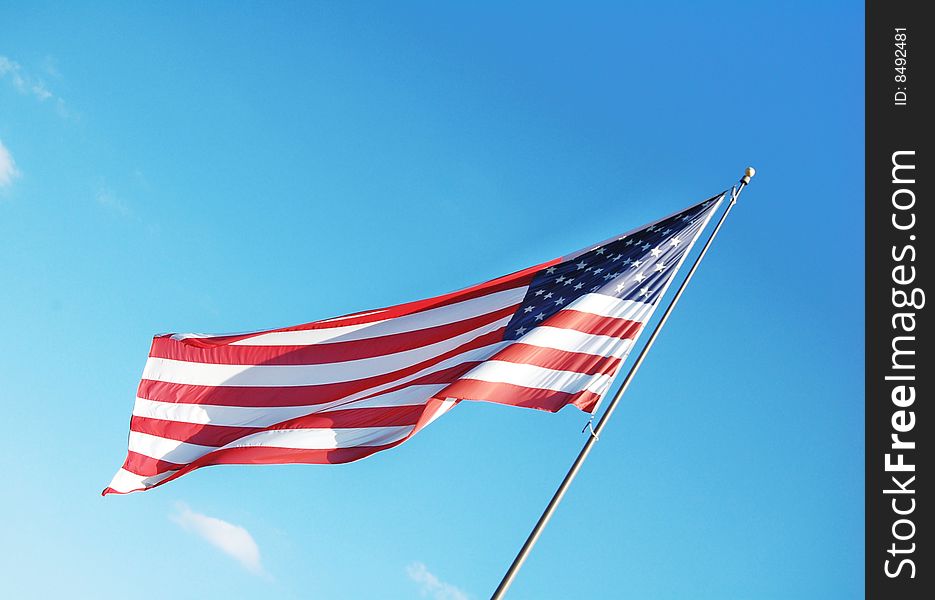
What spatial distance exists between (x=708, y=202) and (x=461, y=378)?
5040 millimetres

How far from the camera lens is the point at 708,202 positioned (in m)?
10.5

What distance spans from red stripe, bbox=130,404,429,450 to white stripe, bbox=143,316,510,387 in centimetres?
65

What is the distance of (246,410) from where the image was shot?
9.63 m

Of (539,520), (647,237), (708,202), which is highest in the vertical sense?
(708,202)

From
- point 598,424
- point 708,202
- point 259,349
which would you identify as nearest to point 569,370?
point 598,424

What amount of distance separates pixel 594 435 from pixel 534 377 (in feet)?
3.98

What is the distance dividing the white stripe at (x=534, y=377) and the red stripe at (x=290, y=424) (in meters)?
0.98

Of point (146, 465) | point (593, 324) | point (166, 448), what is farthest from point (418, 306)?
point (146, 465)

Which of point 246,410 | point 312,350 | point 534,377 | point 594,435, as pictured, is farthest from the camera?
point 312,350

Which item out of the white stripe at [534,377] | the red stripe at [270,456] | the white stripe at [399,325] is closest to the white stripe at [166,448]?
the red stripe at [270,456]

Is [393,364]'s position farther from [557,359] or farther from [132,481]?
[132,481]

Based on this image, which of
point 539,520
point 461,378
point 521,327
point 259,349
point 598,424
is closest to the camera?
point 539,520

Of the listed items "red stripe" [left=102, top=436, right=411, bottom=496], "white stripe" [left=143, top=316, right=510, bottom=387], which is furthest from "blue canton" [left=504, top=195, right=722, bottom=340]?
"red stripe" [left=102, top=436, right=411, bottom=496]
